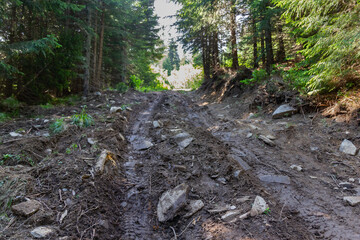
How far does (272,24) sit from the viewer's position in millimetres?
8125

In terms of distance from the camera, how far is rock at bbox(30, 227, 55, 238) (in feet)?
6.15

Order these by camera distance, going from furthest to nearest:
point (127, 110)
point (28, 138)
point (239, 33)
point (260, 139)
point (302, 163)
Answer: point (239, 33) → point (127, 110) → point (260, 139) → point (28, 138) → point (302, 163)

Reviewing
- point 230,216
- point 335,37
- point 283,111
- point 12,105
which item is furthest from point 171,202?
point 12,105

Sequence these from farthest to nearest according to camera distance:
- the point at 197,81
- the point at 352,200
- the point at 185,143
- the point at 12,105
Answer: the point at 197,81
the point at 12,105
the point at 185,143
the point at 352,200

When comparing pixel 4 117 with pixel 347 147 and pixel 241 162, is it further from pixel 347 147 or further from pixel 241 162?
pixel 347 147

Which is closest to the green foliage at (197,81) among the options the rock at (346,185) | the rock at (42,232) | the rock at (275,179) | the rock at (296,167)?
the rock at (296,167)

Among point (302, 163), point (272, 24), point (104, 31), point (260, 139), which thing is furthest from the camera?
point (104, 31)

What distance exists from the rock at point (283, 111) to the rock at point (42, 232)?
19.3 ft

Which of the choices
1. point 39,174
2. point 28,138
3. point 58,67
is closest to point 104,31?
point 58,67

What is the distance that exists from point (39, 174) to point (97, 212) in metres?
1.20

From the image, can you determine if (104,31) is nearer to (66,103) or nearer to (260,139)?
(66,103)

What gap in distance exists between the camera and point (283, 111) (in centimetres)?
555

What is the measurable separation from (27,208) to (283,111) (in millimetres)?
6187

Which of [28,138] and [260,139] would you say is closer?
[28,138]
